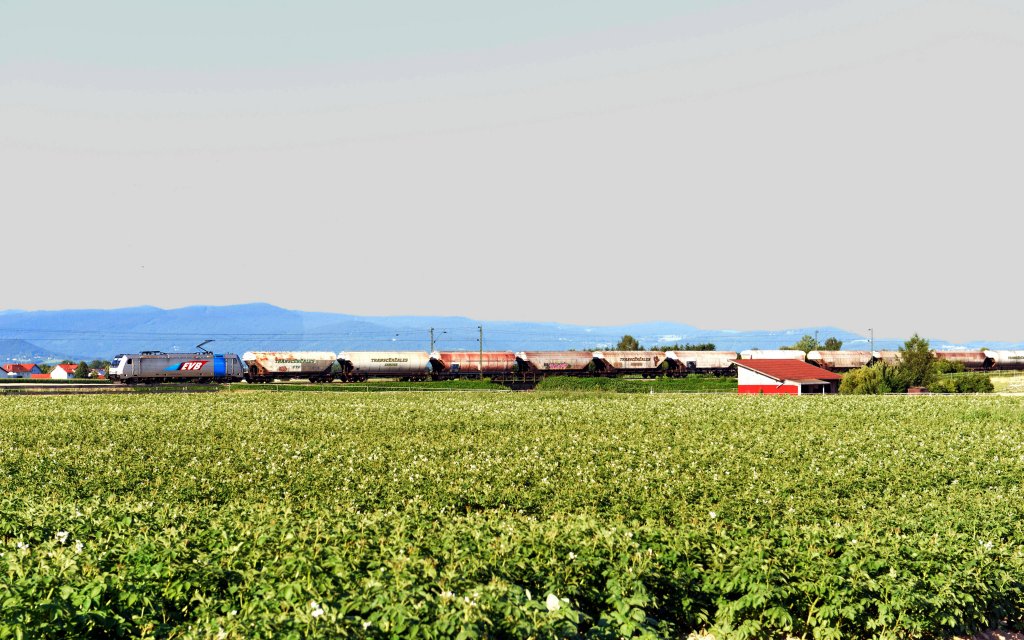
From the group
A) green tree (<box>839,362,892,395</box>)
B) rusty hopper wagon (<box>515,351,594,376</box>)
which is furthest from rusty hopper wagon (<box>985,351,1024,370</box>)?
rusty hopper wagon (<box>515,351,594,376</box>)

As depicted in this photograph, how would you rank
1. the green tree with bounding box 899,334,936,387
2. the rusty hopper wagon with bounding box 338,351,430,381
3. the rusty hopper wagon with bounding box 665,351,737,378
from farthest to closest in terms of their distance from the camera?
1. the rusty hopper wagon with bounding box 665,351,737,378
2. the rusty hopper wagon with bounding box 338,351,430,381
3. the green tree with bounding box 899,334,936,387

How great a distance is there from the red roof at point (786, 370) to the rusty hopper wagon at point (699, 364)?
30629 mm

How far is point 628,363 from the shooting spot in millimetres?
102375

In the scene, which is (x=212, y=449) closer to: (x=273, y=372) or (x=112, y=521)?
(x=112, y=521)

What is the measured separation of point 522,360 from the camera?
99.9 meters

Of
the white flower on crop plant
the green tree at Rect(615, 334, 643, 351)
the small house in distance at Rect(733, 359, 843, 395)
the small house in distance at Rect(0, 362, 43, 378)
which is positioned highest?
the green tree at Rect(615, 334, 643, 351)

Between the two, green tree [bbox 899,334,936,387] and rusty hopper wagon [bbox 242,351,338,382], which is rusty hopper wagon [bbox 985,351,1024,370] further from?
rusty hopper wagon [bbox 242,351,338,382]

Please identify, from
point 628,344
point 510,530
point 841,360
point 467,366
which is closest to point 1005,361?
point 841,360

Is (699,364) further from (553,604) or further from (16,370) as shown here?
(16,370)

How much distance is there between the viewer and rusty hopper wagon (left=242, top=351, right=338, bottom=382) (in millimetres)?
91625

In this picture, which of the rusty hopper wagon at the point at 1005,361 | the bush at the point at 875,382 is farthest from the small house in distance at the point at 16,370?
the rusty hopper wagon at the point at 1005,361

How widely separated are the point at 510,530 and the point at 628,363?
91301 mm

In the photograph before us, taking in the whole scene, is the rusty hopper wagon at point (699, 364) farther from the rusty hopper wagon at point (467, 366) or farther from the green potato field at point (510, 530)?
the green potato field at point (510, 530)

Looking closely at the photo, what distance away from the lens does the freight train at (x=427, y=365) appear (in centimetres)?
8300
